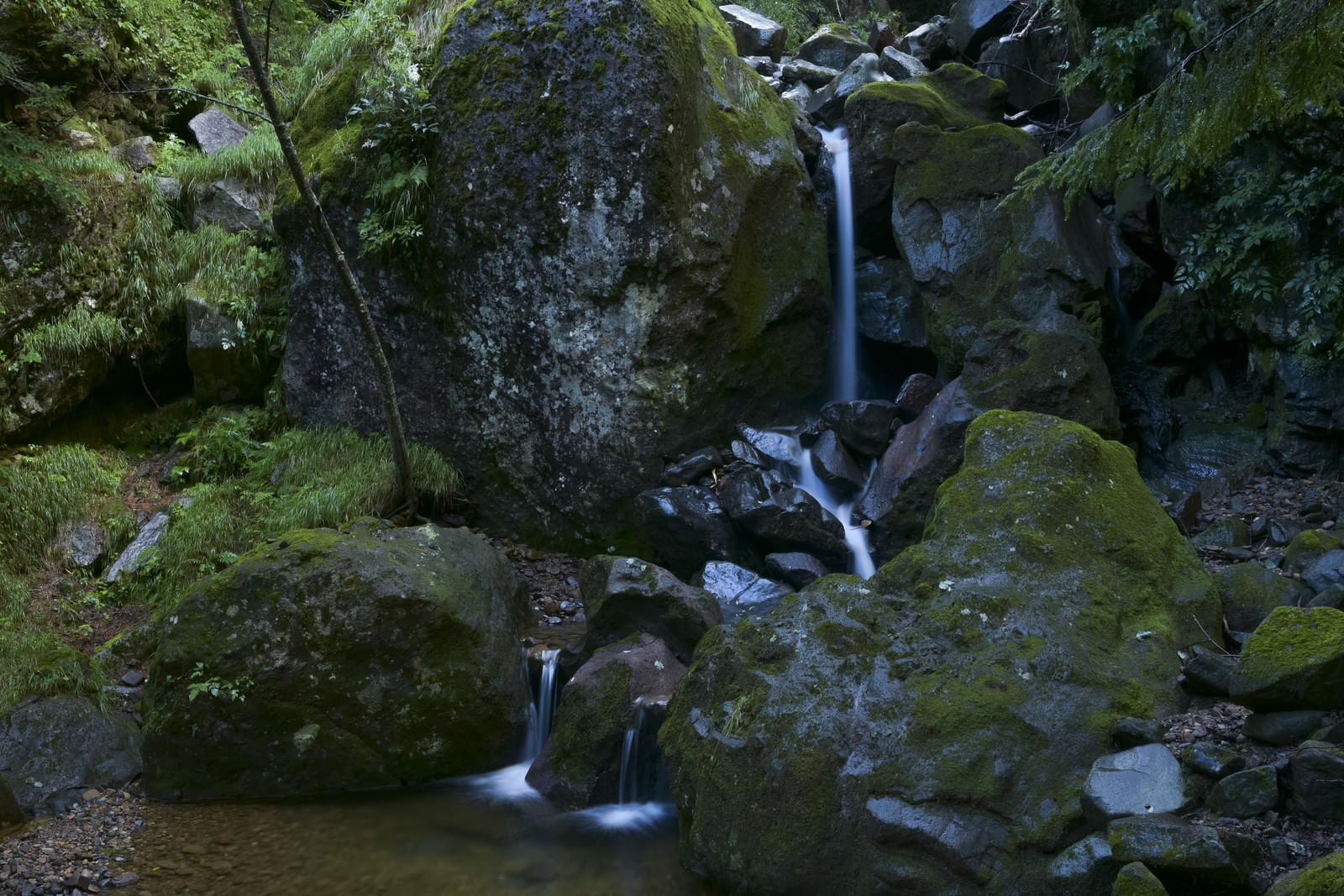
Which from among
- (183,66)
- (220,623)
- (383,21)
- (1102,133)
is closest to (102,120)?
(183,66)

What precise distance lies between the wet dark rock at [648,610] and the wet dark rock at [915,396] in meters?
2.69

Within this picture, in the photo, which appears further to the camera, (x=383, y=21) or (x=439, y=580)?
(x=383, y=21)

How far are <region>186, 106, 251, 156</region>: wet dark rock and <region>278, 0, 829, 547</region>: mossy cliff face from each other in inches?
120

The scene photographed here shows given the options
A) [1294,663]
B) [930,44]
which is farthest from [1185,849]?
[930,44]

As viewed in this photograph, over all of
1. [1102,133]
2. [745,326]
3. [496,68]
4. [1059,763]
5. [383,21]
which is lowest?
[1059,763]

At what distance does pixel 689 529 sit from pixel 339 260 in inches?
128

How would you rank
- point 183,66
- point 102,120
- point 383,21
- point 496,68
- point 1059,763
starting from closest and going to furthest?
point 1059,763, point 496,68, point 383,21, point 102,120, point 183,66

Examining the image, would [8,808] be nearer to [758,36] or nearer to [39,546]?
[39,546]

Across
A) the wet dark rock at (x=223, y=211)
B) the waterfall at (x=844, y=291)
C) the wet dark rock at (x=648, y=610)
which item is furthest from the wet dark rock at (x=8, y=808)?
the waterfall at (x=844, y=291)

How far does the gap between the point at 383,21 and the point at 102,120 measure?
12.5ft

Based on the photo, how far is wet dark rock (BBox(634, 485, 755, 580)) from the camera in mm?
6980

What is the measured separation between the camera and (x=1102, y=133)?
470cm

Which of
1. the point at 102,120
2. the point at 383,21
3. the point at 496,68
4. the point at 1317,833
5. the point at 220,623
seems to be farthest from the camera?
the point at 102,120

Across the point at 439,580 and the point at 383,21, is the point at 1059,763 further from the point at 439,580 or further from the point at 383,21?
the point at 383,21
